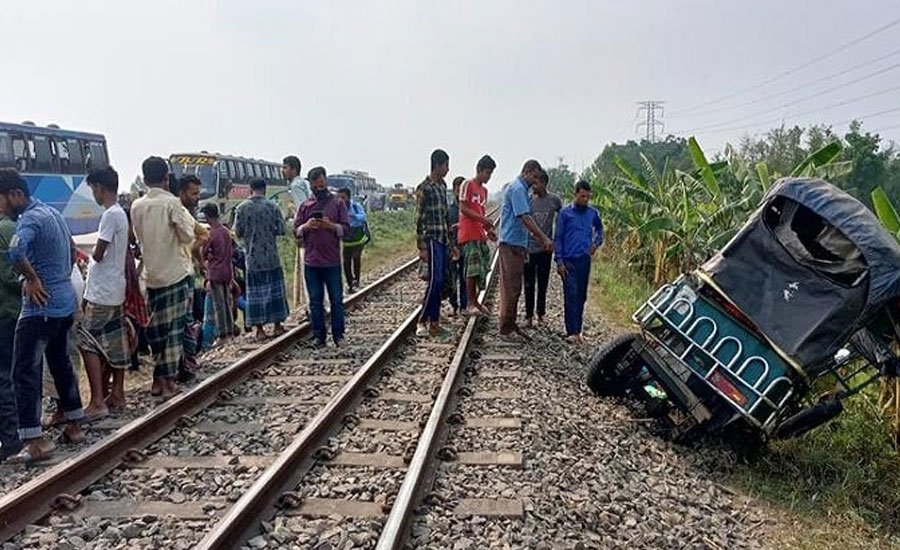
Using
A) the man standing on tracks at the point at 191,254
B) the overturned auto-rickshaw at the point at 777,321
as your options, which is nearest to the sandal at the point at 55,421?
the man standing on tracks at the point at 191,254

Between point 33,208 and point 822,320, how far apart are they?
5.48 meters

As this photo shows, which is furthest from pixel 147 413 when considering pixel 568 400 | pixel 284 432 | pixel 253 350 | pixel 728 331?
pixel 728 331

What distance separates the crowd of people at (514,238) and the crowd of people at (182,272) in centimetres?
2

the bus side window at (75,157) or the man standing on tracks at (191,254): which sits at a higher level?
the bus side window at (75,157)

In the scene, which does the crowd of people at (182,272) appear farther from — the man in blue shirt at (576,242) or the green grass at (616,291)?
the green grass at (616,291)

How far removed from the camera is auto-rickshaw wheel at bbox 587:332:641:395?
263 inches

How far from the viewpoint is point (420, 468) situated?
15.5 ft

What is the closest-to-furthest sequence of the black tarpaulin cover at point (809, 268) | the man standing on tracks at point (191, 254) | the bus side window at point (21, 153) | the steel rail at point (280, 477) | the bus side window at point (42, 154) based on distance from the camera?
1. the steel rail at point (280, 477)
2. the black tarpaulin cover at point (809, 268)
3. the man standing on tracks at point (191, 254)
4. the bus side window at point (21, 153)
5. the bus side window at point (42, 154)

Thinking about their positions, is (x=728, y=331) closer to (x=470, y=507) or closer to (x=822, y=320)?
(x=822, y=320)

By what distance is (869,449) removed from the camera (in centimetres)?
606

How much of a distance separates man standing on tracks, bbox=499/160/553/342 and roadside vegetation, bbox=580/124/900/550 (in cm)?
170

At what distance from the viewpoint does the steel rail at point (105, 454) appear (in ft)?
13.8

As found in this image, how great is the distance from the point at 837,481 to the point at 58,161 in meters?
21.7

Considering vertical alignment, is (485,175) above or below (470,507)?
above
